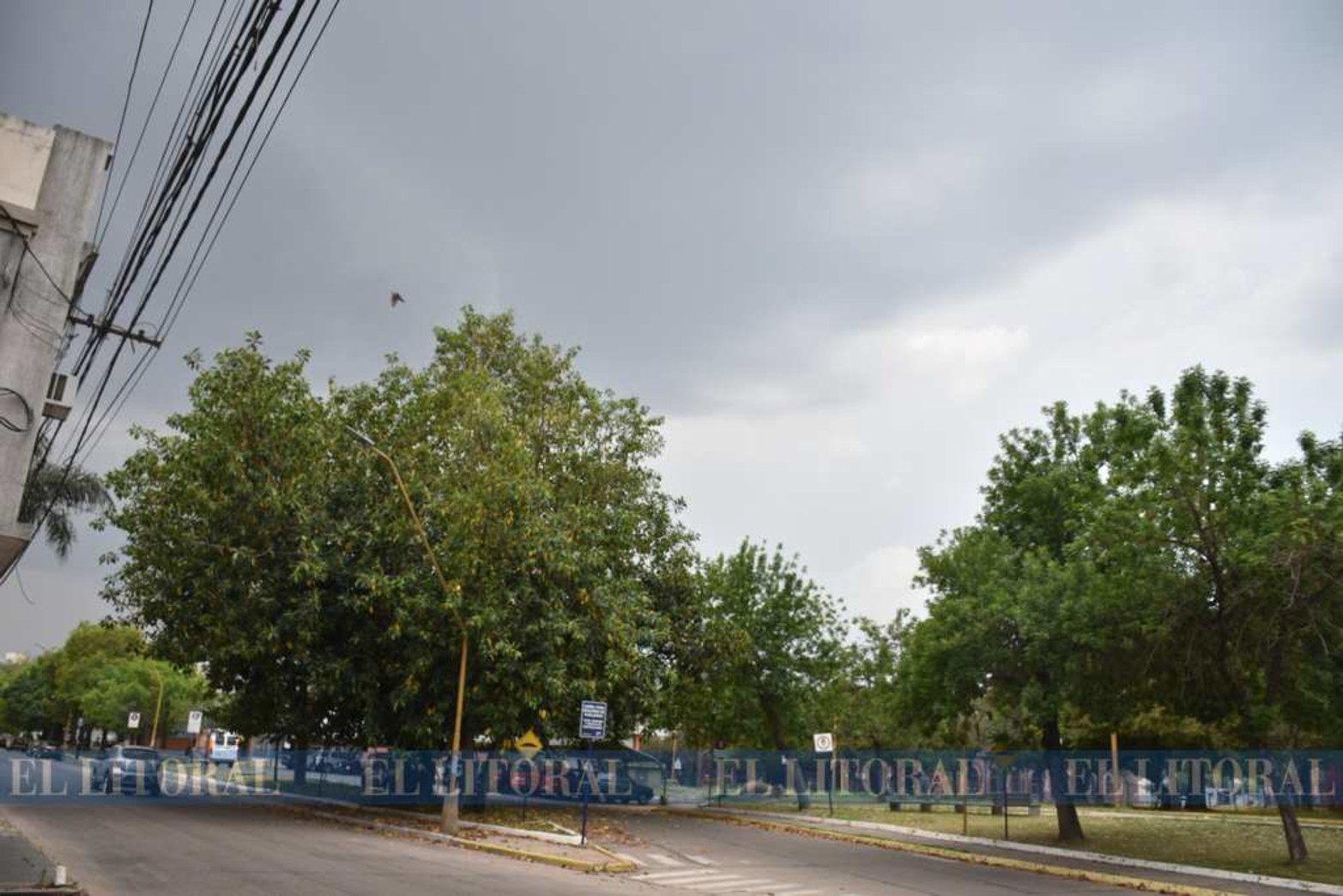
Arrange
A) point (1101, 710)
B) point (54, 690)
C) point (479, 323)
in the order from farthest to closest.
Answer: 1. point (54, 690)
2. point (479, 323)
3. point (1101, 710)

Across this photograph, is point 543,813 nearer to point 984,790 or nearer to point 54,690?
point 984,790

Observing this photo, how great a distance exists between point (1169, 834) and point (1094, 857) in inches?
285

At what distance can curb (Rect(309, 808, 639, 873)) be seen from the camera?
18.1m

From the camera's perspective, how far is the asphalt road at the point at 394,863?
46.4ft

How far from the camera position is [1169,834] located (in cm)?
2720

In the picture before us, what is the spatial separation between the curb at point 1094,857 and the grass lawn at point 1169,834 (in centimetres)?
57

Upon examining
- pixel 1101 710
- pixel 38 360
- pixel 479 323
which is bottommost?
pixel 1101 710

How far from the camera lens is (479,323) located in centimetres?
3641

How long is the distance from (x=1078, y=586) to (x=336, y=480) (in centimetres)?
1938

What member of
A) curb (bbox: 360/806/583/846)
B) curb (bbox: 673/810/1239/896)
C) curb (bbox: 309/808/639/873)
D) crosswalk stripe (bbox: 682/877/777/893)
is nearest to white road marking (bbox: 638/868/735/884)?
curb (bbox: 309/808/639/873)

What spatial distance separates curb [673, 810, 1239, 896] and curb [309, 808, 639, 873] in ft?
24.1

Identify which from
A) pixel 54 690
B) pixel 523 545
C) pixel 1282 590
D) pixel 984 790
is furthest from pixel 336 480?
pixel 54 690

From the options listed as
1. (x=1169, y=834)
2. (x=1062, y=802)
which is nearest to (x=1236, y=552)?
(x=1062, y=802)

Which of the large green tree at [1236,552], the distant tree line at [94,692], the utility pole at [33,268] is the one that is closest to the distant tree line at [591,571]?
the large green tree at [1236,552]
